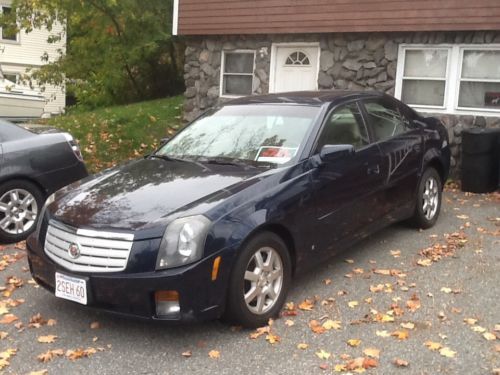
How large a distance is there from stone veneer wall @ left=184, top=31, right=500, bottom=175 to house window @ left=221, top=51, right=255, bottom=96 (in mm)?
132

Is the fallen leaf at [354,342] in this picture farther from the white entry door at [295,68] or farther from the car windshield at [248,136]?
the white entry door at [295,68]

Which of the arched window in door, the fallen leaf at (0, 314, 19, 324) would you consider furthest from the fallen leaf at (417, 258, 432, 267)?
the arched window in door

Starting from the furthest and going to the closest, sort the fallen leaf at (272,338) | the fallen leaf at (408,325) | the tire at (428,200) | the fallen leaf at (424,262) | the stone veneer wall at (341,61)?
the stone veneer wall at (341,61) < the tire at (428,200) < the fallen leaf at (424,262) < the fallen leaf at (408,325) < the fallen leaf at (272,338)

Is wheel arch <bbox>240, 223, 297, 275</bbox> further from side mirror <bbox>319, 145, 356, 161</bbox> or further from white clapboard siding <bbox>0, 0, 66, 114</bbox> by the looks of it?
white clapboard siding <bbox>0, 0, 66, 114</bbox>

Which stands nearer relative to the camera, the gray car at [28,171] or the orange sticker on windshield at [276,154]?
the orange sticker on windshield at [276,154]

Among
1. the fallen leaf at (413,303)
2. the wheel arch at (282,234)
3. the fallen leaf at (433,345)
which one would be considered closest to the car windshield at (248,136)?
the wheel arch at (282,234)

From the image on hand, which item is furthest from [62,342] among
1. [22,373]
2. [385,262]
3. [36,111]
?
[36,111]

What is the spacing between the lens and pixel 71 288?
3.90m

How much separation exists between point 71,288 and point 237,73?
28.4 feet

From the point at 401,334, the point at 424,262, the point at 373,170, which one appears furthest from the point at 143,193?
Answer: the point at 424,262

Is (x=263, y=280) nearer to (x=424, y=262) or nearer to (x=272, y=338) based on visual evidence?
(x=272, y=338)

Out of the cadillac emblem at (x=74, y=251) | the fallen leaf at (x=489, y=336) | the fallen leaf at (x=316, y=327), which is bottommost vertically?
the fallen leaf at (x=316, y=327)

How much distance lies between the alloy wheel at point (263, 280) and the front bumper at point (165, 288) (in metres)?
0.28

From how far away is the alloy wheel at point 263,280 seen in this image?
13.4 feet
